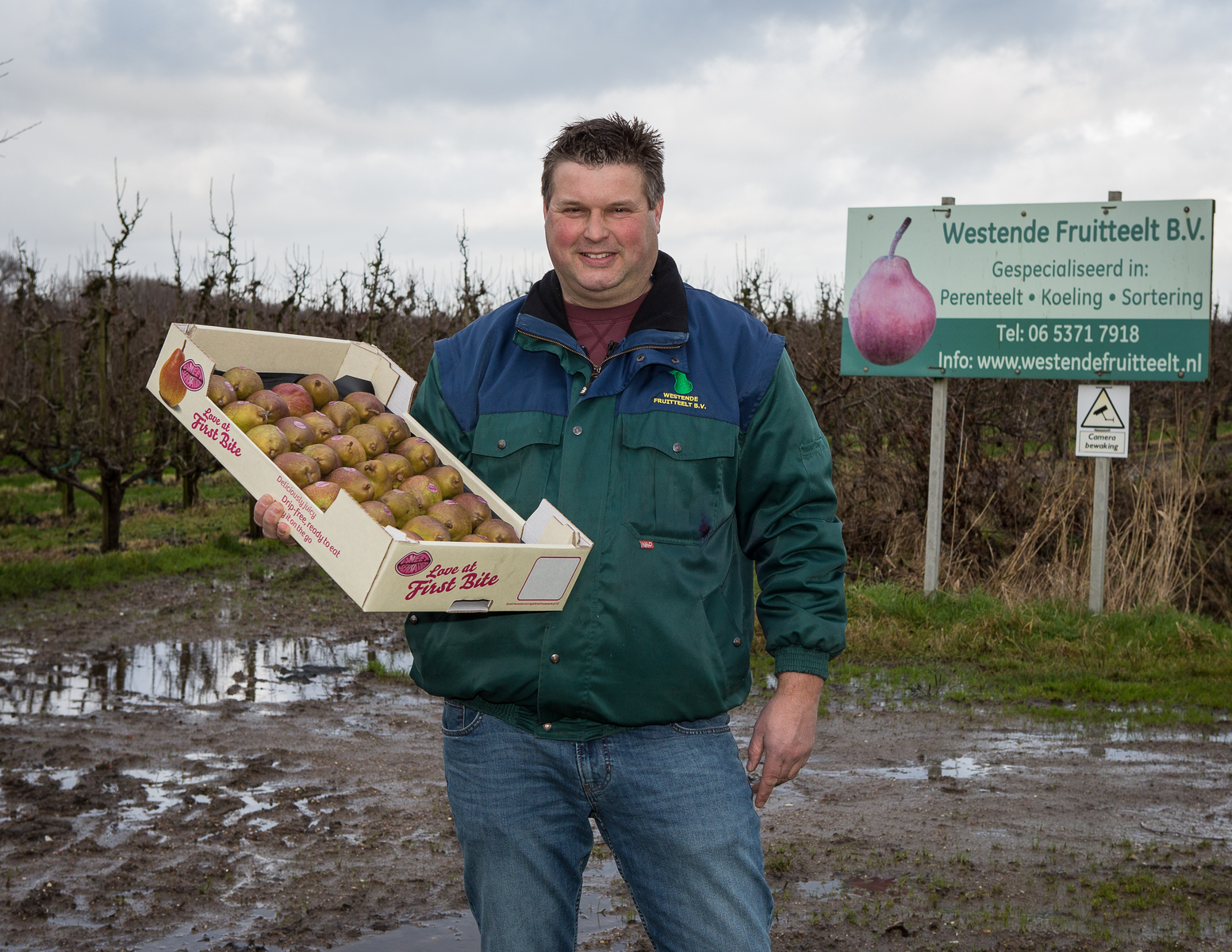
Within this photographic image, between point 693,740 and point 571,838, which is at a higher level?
point 693,740

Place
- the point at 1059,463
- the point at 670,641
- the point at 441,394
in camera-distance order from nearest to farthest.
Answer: the point at 670,641 → the point at 441,394 → the point at 1059,463

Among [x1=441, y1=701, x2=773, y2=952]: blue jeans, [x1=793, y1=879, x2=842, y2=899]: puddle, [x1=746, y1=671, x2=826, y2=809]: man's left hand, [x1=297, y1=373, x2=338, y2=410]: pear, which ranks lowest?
[x1=793, y1=879, x2=842, y2=899]: puddle

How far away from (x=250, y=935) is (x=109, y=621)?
6.57 metres

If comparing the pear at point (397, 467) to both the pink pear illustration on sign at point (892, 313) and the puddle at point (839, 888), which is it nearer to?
the puddle at point (839, 888)

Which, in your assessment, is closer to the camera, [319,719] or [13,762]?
[13,762]

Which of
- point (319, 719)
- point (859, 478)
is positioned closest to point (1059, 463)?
point (859, 478)

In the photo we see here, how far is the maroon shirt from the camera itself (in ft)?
8.50

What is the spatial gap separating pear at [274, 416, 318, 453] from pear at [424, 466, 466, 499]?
29cm

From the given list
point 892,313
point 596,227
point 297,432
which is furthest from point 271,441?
point 892,313

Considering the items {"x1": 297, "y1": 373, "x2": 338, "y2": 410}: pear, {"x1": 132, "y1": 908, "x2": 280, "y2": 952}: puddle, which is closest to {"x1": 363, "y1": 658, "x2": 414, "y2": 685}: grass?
{"x1": 132, "y1": 908, "x2": 280, "y2": 952}: puddle

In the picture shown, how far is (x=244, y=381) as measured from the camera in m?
2.74

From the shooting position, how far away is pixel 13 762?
5727 millimetres

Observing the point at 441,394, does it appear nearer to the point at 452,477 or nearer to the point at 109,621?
the point at 452,477

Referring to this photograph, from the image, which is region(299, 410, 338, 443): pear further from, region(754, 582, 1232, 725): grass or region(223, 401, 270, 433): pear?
region(754, 582, 1232, 725): grass
